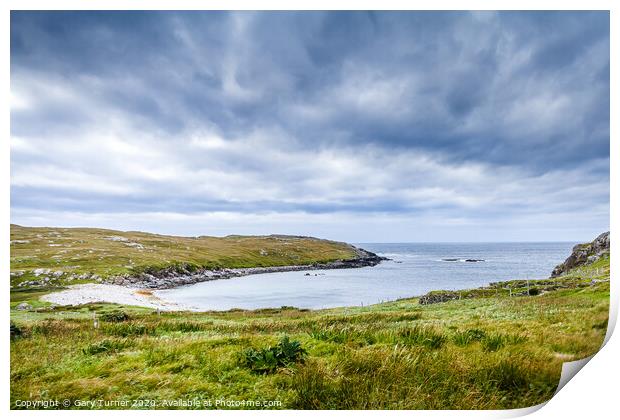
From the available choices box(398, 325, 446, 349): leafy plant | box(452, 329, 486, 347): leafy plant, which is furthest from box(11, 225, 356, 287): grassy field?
box(452, 329, 486, 347): leafy plant

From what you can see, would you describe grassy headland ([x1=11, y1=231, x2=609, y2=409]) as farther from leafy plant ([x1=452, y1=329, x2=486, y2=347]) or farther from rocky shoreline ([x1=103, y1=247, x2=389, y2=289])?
rocky shoreline ([x1=103, y1=247, x2=389, y2=289])

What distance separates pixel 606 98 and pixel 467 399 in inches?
227

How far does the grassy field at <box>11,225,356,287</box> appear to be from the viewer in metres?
6.04

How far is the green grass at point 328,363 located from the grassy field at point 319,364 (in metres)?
0.01

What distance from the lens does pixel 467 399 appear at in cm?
408

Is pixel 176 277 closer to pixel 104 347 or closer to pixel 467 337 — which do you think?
pixel 104 347

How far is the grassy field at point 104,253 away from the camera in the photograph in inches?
238

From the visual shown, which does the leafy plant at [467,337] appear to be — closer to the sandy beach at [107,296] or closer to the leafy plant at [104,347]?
the leafy plant at [104,347]

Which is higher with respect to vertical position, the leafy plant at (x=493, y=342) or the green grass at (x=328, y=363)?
the leafy plant at (x=493, y=342)

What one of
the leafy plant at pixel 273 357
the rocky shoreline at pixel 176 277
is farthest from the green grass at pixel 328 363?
the rocky shoreline at pixel 176 277
